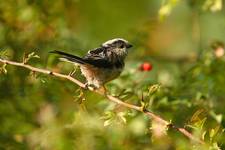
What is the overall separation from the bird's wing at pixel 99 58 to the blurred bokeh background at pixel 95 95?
348mm

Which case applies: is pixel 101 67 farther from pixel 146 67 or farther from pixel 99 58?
pixel 146 67

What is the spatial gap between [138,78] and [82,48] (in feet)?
5.07

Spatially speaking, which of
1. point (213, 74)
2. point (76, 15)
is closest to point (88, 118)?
point (213, 74)

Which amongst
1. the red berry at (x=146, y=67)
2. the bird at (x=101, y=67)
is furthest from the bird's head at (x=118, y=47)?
the red berry at (x=146, y=67)

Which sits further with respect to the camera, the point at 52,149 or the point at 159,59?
the point at 159,59

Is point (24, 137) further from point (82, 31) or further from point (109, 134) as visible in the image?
point (82, 31)

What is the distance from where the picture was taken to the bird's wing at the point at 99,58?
6.21 meters

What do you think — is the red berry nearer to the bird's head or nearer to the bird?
the bird's head

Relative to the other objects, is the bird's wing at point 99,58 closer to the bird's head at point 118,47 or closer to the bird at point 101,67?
the bird at point 101,67

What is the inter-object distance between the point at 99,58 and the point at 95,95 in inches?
24.8

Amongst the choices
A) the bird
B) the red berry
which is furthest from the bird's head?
the red berry

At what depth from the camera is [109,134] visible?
244 inches

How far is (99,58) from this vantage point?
635cm

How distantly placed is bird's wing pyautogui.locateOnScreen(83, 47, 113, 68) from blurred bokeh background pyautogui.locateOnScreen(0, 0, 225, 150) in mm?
348
